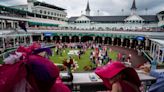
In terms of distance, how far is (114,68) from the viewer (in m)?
1.98

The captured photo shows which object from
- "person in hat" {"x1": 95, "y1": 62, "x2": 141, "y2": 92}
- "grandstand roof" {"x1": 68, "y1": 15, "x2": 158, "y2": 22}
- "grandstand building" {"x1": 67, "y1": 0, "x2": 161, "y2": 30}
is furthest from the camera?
"grandstand roof" {"x1": 68, "y1": 15, "x2": 158, "y2": 22}

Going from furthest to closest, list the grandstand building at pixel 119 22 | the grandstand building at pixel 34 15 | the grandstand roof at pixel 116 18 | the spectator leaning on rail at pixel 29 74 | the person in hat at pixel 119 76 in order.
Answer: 1. the grandstand roof at pixel 116 18
2. the grandstand building at pixel 119 22
3. the grandstand building at pixel 34 15
4. the person in hat at pixel 119 76
5. the spectator leaning on rail at pixel 29 74

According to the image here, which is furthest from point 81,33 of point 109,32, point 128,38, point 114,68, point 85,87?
point 114,68

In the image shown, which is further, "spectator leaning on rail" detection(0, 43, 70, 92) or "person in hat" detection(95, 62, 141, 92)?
"person in hat" detection(95, 62, 141, 92)

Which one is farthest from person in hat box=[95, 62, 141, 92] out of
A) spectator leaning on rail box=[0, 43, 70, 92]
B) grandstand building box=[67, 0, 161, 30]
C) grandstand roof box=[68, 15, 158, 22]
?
grandstand roof box=[68, 15, 158, 22]

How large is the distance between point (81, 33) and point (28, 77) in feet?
136

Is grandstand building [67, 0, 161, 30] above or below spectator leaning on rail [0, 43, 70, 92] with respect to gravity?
above

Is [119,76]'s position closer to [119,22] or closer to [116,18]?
[119,22]

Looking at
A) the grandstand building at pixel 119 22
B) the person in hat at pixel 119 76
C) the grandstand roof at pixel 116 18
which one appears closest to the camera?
the person in hat at pixel 119 76

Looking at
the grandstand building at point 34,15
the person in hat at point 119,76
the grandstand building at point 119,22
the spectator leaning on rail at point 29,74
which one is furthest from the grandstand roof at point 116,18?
the spectator leaning on rail at point 29,74

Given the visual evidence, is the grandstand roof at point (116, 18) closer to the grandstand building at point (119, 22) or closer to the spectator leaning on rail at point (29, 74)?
the grandstand building at point (119, 22)

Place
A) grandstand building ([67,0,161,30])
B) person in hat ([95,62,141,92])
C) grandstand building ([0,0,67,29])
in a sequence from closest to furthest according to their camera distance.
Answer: person in hat ([95,62,141,92])
grandstand building ([0,0,67,29])
grandstand building ([67,0,161,30])

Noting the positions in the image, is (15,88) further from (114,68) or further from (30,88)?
(114,68)

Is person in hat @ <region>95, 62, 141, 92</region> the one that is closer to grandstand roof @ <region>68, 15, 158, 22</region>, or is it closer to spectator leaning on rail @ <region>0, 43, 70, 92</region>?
spectator leaning on rail @ <region>0, 43, 70, 92</region>
